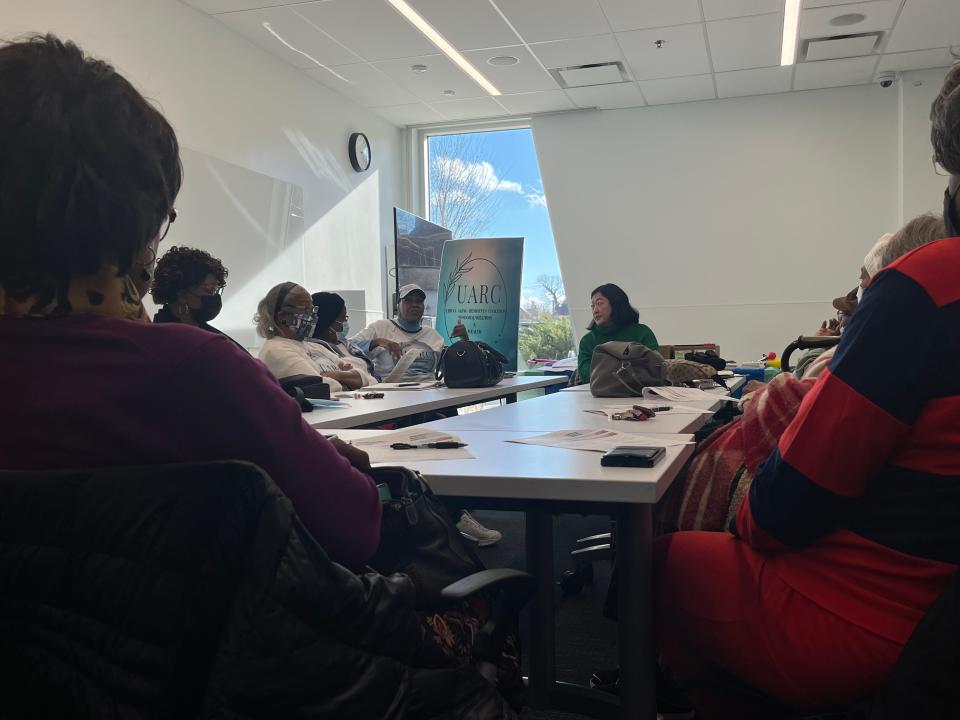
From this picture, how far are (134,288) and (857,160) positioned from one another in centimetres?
799

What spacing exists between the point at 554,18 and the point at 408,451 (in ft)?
15.9

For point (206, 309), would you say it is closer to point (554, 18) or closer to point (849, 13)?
point (554, 18)

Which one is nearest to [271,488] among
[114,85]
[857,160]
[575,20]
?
[114,85]

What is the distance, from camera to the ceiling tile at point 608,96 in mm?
7441

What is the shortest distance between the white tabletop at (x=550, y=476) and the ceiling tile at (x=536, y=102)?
6.57m

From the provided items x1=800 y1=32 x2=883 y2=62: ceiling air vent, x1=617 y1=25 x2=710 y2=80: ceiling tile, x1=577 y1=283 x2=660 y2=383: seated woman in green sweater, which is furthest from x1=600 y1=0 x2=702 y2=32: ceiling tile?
x1=577 y1=283 x2=660 y2=383: seated woman in green sweater

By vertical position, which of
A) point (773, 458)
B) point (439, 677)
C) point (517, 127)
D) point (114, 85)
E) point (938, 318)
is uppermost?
point (517, 127)

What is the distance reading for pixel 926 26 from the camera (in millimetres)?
6043

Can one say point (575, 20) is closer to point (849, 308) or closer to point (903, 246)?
point (849, 308)

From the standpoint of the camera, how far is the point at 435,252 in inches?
296

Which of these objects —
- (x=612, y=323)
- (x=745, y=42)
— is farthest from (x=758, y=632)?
(x=745, y=42)

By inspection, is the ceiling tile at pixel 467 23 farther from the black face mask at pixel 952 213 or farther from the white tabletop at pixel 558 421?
the black face mask at pixel 952 213

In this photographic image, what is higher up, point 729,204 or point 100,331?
point 729,204

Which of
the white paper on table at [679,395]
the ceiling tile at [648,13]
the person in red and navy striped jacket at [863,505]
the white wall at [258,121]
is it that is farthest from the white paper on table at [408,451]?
the ceiling tile at [648,13]
